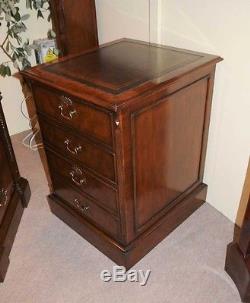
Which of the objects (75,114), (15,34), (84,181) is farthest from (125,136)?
(15,34)

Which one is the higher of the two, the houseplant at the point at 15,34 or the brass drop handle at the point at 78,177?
the houseplant at the point at 15,34

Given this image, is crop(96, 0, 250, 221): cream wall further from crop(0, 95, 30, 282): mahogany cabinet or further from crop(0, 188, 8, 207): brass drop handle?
crop(0, 188, 8, 207): brass drop handle

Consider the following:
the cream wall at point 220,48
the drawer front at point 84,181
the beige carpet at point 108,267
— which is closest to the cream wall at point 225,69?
the cream wall at point 220,48

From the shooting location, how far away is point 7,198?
1527 mm

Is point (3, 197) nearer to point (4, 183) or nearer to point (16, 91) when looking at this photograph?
point (4, 183)

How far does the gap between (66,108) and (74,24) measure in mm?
736

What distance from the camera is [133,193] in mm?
1220

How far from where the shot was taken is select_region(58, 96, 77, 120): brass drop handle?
115 centimetres

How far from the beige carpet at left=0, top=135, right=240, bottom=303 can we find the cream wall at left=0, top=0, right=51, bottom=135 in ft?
3.00

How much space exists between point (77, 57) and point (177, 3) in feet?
1.55

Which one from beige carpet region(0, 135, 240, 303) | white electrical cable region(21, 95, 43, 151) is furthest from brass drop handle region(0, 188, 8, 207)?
white electrical cable region(21, 95, 43, 151)

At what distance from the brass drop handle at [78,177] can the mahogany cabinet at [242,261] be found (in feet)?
2.11

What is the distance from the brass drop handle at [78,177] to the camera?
1.33 m

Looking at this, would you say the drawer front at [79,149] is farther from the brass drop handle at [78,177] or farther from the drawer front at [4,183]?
the drawer front at [4,183]
